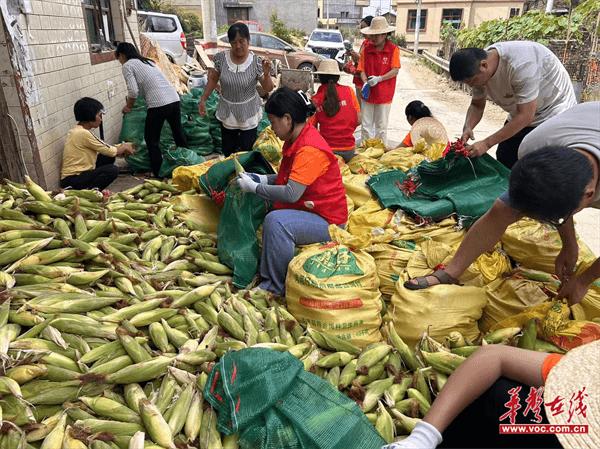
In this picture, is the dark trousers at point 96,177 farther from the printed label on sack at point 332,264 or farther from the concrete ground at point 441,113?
the printed label on sack at point 332,264

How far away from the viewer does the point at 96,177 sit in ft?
15.8

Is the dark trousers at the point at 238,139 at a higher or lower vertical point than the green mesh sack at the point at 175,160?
higher

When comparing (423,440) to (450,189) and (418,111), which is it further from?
(418,111)

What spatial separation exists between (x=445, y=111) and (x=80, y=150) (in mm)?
10783

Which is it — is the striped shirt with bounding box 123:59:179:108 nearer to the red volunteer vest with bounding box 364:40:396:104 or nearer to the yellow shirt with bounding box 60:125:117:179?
the yellow shirt with bounding box 60:125:117:179

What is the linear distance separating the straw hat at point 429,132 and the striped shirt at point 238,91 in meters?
1.90

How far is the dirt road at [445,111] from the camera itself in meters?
5.09

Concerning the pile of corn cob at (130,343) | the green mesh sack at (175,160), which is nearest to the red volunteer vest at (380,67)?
the green mesh sack at (175,160)

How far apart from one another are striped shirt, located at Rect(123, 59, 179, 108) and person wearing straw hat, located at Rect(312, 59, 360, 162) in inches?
72.1

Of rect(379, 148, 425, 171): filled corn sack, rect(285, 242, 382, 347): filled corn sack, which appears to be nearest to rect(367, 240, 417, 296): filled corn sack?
rect(285, 242, 382, 347): filled corn sack

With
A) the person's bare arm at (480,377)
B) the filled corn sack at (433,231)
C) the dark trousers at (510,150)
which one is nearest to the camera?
the person's bare arm at (480,377)

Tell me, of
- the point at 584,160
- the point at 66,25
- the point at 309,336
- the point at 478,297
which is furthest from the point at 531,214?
the point at 66,25

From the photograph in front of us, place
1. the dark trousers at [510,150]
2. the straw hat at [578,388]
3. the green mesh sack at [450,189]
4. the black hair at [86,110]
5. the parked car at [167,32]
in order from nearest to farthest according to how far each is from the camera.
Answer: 1. the straw hat at [578,388]
2. the green mesh sack at [450,189]
3. the dark trousers at [510,150]
4. the black hair at [86,110]
5. the parked car at [167,32]

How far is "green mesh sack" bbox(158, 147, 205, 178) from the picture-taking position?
5.32m
